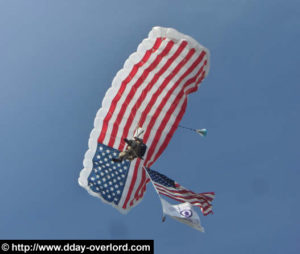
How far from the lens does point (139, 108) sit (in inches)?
763

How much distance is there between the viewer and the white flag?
613 inches

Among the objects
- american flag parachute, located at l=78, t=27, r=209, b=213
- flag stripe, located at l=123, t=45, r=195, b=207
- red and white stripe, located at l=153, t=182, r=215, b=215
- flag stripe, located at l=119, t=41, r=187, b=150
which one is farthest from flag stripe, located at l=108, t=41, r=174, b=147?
red and white stripe, located at l=153, t=182, r=215, b=215

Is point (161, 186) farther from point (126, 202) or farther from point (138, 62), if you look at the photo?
point (138, 62)

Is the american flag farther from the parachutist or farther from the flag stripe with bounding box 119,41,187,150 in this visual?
the flag stripe with bounding box 119,41,187,150

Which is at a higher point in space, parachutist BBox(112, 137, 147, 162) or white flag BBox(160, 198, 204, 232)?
parachutist BBox(112, 137, 147, 162)

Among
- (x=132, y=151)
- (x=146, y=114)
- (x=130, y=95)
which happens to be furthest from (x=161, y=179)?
(x=130, y=95)

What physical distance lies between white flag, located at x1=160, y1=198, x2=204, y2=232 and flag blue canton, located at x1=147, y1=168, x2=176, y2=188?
1.78m

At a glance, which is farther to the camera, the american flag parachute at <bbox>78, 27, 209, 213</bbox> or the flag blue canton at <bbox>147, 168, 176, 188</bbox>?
the american flag parachute at <bbox>78, 27, 209, 213</bbox>

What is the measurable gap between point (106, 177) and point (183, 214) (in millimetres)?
4762

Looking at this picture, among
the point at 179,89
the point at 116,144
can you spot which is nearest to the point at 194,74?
the point at 179,89

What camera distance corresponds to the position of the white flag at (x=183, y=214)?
15578mm

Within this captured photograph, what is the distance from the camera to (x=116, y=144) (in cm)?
1900

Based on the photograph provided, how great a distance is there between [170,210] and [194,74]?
7553 mm

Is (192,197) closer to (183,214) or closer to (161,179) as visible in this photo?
(161,179)
